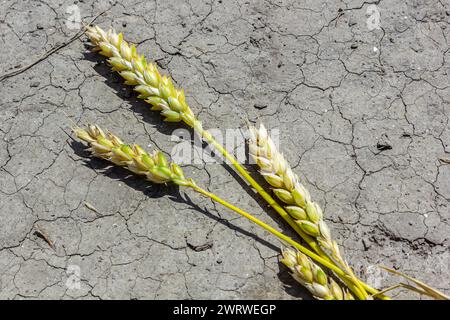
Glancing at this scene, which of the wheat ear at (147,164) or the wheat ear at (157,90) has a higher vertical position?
the wheat ear at (157,90)

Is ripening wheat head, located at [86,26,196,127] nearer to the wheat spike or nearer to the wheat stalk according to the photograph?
the wheat stalk

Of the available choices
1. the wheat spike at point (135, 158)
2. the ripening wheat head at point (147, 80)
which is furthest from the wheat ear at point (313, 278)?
the ripening wheat head at point (147, 80)

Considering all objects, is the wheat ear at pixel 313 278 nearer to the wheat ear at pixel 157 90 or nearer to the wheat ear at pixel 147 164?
the wheat ear at pixel 147 164

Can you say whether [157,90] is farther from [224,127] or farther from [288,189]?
[288,189]

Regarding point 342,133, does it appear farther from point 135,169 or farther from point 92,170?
point 92,170

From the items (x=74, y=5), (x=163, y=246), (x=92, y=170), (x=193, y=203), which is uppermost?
(x=74, y=5)
